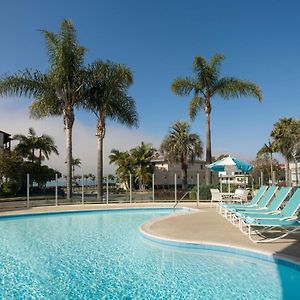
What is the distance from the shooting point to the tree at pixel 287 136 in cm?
3478

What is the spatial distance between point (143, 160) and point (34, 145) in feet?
47.3

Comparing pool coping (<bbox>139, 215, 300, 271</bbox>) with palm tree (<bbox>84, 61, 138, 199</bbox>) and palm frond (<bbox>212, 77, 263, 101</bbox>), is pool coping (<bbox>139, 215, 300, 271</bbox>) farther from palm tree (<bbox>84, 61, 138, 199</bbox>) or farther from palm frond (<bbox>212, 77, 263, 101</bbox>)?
palm frond (<bbox>212, 77, 263, 101</bbox>)

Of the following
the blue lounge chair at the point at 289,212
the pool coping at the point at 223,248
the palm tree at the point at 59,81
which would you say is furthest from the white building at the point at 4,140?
the blue lounge chair at the point at 289,212

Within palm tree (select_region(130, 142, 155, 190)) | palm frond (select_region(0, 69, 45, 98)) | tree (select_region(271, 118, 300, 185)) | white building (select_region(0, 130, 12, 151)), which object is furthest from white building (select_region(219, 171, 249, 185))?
white building (select_region(0, 130, 12, 151))

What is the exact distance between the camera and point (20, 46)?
17250 mm

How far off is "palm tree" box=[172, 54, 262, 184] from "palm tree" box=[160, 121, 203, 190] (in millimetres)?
13510

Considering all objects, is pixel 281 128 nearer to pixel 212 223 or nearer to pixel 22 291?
pixel 212 223

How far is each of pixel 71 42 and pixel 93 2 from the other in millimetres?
7358

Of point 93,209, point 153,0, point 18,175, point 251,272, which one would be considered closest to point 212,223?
point 251,272

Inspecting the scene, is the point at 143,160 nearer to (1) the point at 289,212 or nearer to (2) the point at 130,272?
(1) the point at 289,212

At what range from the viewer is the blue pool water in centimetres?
568

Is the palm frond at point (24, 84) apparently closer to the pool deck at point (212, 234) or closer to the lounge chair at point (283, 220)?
the pool deck at point (212, 234)

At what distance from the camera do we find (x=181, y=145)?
37.4 meters

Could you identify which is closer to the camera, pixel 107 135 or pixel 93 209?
pixel 93 209
